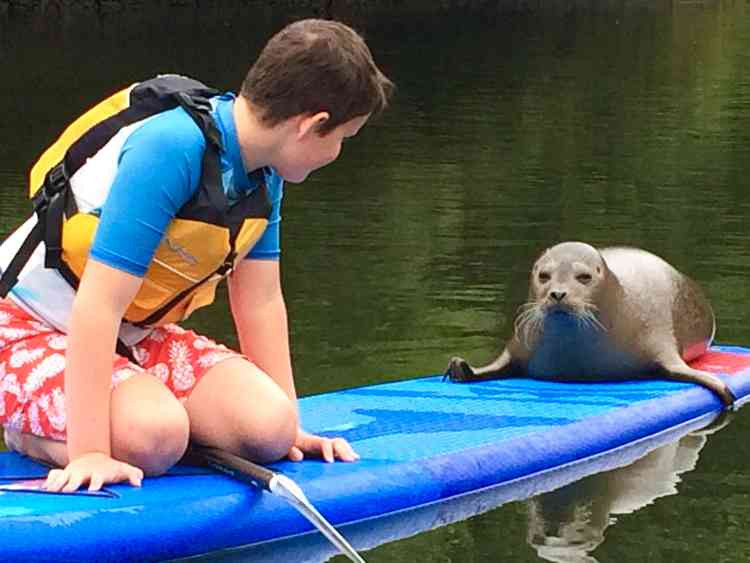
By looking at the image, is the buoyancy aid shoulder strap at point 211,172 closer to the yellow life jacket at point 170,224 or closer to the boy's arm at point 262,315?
the yellow life jacket at point 170,224

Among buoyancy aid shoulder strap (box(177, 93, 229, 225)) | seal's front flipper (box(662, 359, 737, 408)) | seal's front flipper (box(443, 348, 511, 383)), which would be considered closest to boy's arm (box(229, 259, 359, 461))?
buoyancy aid shoulder strap (box(177, 93, 229, 225))

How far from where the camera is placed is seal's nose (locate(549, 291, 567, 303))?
619cm

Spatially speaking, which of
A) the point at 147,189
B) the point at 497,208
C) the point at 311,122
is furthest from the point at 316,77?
the point at 497,208

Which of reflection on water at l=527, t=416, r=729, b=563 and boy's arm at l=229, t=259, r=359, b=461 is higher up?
boy's arm at l=229, t=259, r=359, b=461

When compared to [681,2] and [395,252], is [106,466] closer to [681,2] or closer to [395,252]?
[395,252]

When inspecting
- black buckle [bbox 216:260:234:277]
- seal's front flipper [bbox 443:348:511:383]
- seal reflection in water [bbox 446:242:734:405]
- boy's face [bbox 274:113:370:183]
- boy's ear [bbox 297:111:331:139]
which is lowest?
seal's front flipper [bbox 443:348:511:383]

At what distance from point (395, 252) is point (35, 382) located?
5.40 meters

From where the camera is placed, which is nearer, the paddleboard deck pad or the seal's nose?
the paddleboard deck pad

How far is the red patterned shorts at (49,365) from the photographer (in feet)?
14.6

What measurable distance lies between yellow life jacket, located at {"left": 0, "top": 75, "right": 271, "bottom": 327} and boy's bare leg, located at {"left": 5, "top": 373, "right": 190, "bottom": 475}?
23 centimetres

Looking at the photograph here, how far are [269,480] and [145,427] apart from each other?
327mm

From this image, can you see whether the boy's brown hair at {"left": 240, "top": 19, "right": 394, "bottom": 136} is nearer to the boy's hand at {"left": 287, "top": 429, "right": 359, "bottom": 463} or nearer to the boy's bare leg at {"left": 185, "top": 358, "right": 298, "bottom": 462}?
the boy's bare leg at {"left": 185, "top": 358, "right": 298, "bottom": 462}

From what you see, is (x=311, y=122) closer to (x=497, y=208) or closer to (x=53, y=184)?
(x=53, y=184)

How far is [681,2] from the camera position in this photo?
48094 mm
